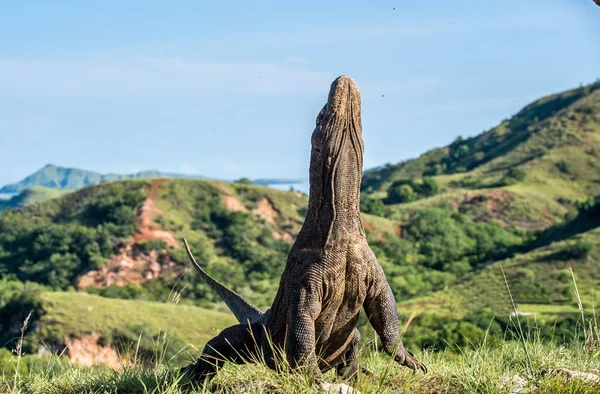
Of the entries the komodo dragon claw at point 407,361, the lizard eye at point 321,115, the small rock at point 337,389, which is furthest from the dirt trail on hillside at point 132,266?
the small rock at point 337,389

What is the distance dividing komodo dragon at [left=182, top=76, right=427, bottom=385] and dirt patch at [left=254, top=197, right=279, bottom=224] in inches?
2675

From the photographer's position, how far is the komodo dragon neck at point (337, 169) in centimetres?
591

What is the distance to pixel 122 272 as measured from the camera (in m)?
62.3

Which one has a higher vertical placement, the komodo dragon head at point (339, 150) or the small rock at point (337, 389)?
the komodo dragon head at point (339, 150)

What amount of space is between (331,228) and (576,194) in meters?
77.6

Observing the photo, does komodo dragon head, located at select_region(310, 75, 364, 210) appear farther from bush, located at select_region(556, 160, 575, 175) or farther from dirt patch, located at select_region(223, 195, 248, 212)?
bush, located at select_region(556, 160, 575, 175)

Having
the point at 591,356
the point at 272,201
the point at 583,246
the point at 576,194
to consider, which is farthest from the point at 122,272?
the point at 591,356

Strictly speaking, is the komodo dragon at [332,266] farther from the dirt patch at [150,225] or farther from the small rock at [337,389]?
the dirt patch at [150,225]

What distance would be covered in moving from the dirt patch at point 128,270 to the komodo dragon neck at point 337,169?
55957mm

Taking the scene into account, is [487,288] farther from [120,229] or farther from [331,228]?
[331,228]

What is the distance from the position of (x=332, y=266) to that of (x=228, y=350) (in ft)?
4.10

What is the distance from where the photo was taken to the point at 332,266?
231 inches

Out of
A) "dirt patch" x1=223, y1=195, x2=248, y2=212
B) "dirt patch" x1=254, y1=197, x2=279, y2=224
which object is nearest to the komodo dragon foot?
"dirt patch" x1=254, y1=197, x2=279, y2=224

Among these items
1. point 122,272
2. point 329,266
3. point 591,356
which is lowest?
point 122,272
